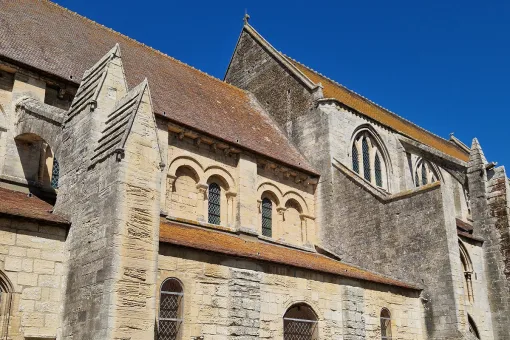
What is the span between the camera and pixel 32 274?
11508mm

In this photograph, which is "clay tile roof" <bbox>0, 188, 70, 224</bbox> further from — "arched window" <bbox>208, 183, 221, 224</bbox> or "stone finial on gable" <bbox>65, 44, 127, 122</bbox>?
"arched window" <bbox>208, 183, 221, 224</bbox>

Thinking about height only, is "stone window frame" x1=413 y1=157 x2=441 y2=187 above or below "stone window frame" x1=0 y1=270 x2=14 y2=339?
above

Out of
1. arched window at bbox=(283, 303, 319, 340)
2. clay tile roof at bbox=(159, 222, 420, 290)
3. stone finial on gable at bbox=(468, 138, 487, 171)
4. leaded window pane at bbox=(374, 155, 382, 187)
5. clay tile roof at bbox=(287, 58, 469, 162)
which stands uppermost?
clay tile roof at bbox=(287, 58, 469, 162)

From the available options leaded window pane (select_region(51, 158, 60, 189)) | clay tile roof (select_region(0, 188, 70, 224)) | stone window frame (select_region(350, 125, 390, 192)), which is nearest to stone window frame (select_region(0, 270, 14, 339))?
clay tile roof (select_region(0, 188, 70, 224))

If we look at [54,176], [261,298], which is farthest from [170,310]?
[54,176]

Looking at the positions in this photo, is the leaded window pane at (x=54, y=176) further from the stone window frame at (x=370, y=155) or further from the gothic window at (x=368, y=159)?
the gothic window at (x=368, y=159)

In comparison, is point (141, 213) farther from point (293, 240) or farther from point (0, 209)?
A: point (293, 240)

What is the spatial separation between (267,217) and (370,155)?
6484mm

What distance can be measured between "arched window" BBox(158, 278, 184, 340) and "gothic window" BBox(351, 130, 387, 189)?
12241mm

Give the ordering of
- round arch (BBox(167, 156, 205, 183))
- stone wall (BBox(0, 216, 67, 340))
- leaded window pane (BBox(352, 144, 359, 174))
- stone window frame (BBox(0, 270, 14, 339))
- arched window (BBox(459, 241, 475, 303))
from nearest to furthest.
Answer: stone window frame (BBox(0, 270, 14, 339))
stone wall (BBox(0, 216, 67, 340))
round arch (BBox(167, 156, 205, 183))
arched window (BBox(459, 241, 475, 303))
leaded window pane (BBox(352, 144, 359, 174))

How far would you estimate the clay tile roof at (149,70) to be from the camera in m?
17.2

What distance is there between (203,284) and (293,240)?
25.8ft

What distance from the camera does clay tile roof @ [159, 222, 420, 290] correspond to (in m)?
13.9

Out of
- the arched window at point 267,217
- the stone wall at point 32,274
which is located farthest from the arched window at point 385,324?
the stone wall at point 32,274
